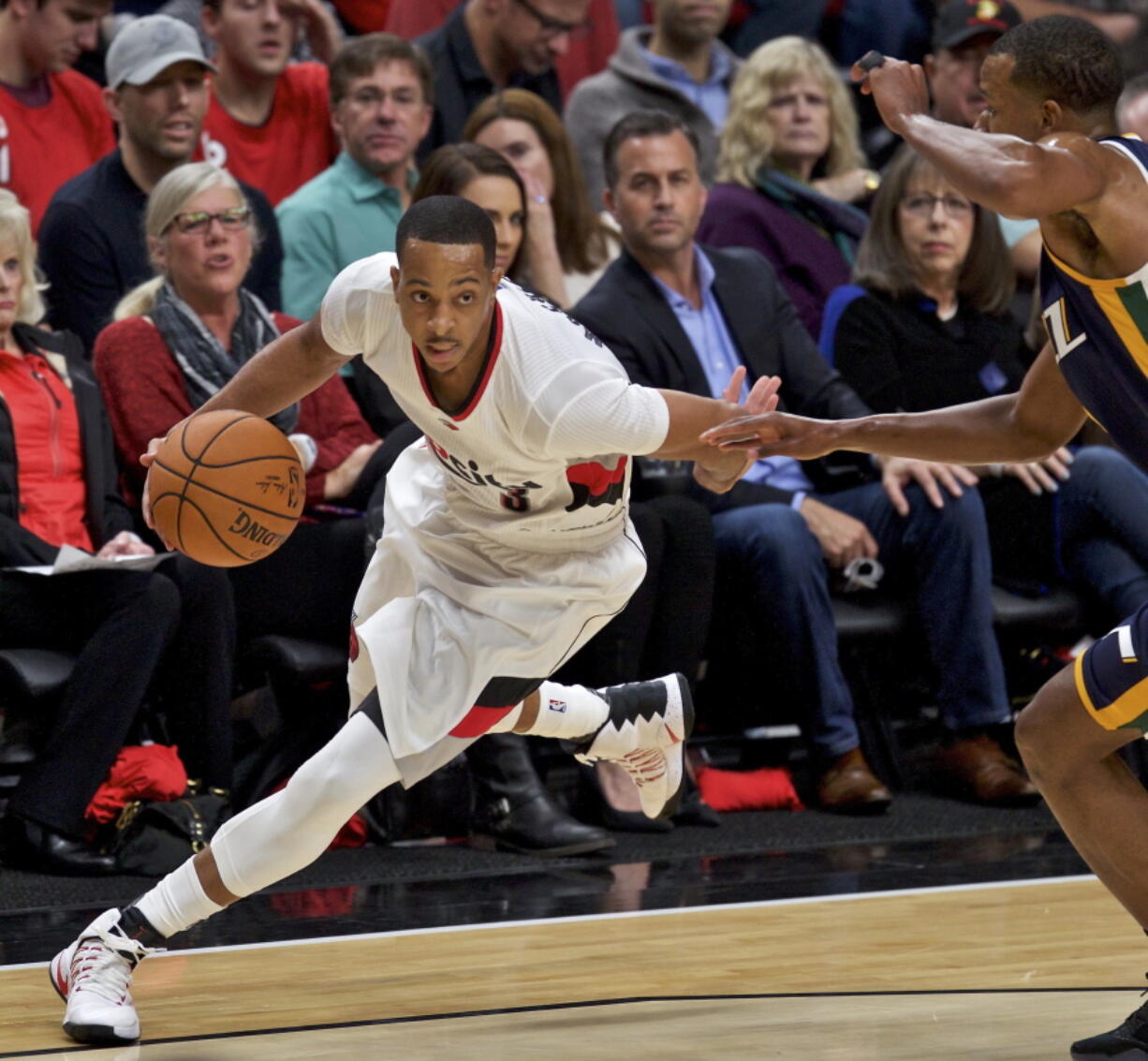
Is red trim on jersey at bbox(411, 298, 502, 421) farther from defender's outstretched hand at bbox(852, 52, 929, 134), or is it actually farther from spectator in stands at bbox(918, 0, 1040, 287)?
spectator in stands at bbox(918, 0, 1040, 287)

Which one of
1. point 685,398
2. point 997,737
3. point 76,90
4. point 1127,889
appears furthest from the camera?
point 76,90

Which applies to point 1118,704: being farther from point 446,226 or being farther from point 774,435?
point 446,226

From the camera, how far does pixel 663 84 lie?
24.8ft

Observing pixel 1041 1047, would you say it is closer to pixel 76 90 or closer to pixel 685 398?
pixel 685 398

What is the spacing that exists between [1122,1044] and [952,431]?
1257mm

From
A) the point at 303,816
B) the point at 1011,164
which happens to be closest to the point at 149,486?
the point at 303,816

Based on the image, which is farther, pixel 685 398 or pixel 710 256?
pixel 710 256

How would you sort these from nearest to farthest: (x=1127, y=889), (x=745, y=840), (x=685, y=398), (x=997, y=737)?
1. (x=1127, y=889)
2. (x=685, y=398)
3. (x=745, y=840)
4. (x=997, y=737)

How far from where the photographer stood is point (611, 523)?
4.14 metres

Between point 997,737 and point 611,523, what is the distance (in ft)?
8.40

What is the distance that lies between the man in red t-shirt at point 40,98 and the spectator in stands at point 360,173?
79cm

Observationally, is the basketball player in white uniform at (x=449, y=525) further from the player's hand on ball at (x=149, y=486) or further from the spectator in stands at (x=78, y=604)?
the spectator in stands at (x=78, y=604)

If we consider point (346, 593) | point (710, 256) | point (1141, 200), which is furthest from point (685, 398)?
point (710, 256)

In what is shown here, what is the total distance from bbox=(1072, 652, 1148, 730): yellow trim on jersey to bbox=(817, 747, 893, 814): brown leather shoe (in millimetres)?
2418
